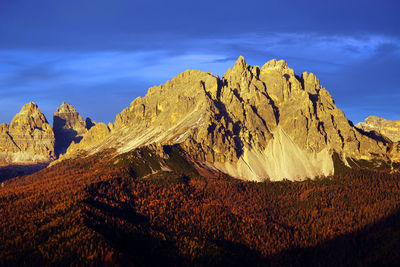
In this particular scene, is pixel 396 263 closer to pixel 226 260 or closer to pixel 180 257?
pixel 226 260

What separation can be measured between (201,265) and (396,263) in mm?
78145

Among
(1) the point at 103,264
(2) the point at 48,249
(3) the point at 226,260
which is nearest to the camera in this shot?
(1) the point at 103,264

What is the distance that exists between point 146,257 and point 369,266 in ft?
301

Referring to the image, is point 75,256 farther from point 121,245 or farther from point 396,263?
point 396,263

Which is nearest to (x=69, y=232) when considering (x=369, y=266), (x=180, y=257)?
(x=180, y=257)

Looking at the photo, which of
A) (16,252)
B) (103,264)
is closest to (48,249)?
(16,252)

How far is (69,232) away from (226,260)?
6517 centimetres

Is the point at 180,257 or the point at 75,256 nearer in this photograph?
the point at 75,256

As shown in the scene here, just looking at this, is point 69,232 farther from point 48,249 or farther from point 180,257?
point 180,257

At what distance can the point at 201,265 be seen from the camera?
18825cm

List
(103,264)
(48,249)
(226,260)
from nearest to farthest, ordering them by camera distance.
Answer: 1. (103,264)
2. (48,249)
3. (226,260)

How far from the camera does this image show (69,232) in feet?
652

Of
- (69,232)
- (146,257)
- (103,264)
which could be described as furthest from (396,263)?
(69,232)

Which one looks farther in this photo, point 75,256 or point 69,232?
point 69,232
